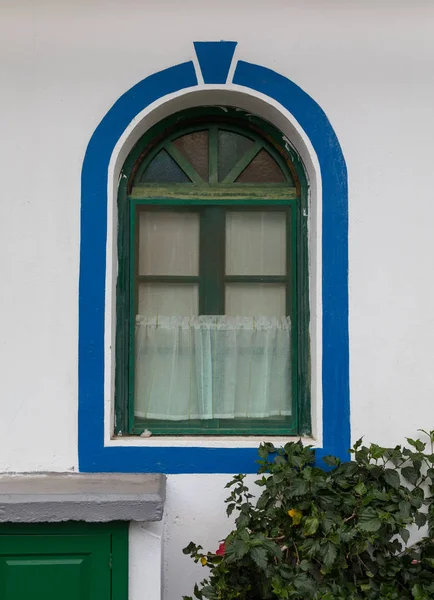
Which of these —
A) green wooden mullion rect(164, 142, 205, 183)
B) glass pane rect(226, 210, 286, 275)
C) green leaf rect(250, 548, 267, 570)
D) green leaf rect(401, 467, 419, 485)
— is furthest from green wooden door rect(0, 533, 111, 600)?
green wooden mullion rect(164, 142, 205, 183)

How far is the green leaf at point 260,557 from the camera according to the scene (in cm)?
246

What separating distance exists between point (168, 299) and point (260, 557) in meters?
1.30

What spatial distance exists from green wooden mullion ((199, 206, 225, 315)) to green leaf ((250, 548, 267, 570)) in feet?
3.81

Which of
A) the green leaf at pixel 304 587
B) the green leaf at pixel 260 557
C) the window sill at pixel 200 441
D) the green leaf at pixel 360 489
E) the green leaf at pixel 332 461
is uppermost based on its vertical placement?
the window sill at pixel 200 441

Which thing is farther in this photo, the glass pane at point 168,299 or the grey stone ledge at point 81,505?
the glass pane at point 168,299

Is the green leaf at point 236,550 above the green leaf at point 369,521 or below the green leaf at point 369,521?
below

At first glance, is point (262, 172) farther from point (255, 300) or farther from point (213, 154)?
point (255, 300)

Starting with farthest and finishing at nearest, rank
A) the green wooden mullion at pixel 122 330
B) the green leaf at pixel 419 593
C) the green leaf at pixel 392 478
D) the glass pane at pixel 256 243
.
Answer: the glass pane at pixel 256 243 < the green wooden mullion at pixel 122 330 < the green leaf at pixel 392 478 < the green leaf at pixel 419 593

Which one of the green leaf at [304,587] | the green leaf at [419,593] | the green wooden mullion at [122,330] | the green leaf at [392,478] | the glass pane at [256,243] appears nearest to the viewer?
the green leaf at [304,587]

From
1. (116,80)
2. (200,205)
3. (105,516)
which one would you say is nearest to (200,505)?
(105,516)

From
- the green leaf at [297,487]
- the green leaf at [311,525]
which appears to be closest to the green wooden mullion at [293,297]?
the green leaf at [297,487]

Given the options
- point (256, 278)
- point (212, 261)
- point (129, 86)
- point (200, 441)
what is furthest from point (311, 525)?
point (129, 86)

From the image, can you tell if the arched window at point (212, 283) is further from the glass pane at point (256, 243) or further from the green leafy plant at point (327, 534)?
the green leafy plant at point (327, 534)

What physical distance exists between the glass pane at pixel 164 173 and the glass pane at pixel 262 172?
0.29m
